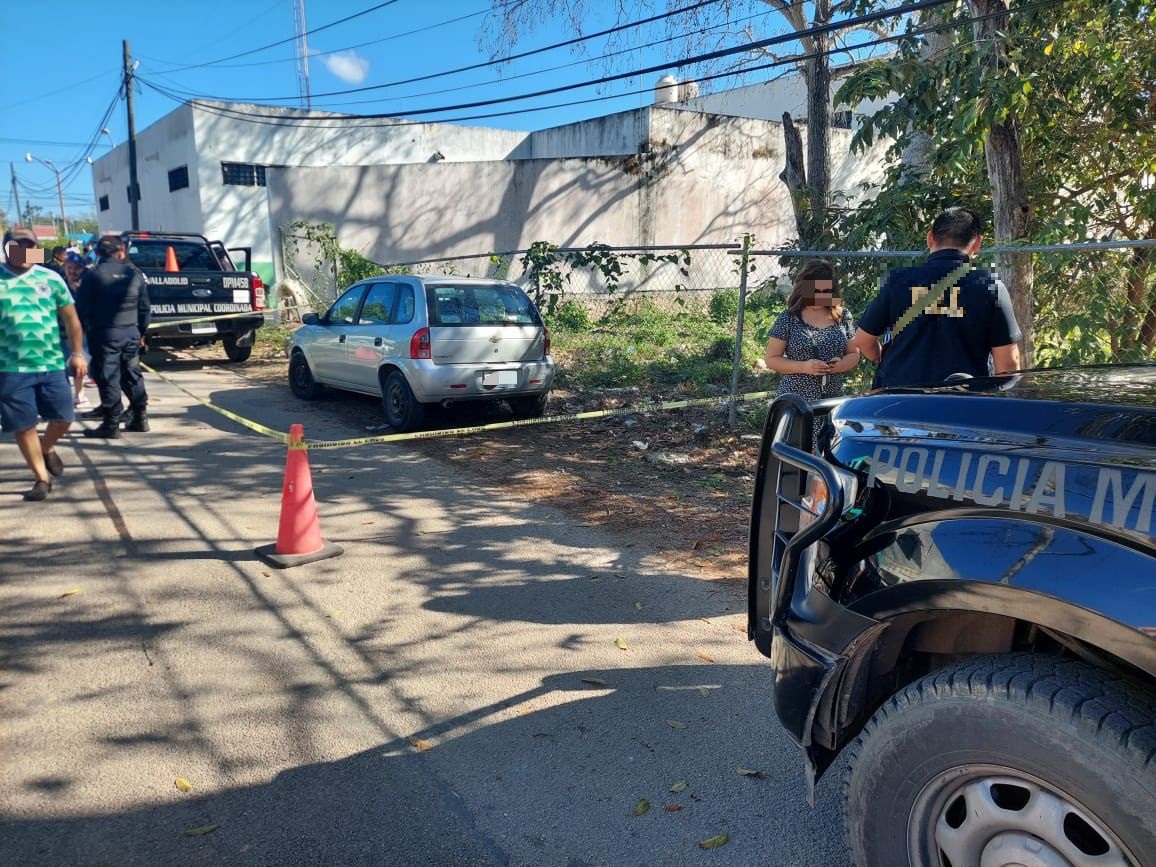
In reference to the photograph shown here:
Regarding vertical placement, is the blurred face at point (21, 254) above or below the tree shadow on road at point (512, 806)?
above

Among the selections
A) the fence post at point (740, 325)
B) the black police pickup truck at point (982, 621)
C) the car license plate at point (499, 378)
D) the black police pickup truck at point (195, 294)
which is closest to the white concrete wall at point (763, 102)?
the black police pickup truck at point (195, 294)

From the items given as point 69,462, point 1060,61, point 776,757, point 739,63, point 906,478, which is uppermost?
point 739,63

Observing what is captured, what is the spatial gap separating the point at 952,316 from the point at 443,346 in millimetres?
5217

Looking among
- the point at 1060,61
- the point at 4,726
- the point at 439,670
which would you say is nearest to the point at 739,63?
the point at 1060,61

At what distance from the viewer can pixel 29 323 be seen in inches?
225

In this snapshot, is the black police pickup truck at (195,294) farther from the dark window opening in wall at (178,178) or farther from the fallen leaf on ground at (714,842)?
the fallen leaf on ground at (714,842)

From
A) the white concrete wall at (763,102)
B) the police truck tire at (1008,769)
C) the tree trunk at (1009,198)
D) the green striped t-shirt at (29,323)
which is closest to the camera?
the police truck tire at (1008,769)

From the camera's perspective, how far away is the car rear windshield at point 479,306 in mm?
8234

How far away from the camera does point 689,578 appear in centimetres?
495

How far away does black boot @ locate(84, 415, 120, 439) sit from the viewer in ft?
26.8

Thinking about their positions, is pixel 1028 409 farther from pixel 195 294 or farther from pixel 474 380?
pixel 195 294

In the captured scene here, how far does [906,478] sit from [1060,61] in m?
6.13

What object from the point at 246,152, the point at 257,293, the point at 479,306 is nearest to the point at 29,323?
the point at 479,306

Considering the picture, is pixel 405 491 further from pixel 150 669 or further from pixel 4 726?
pixel 4 726
